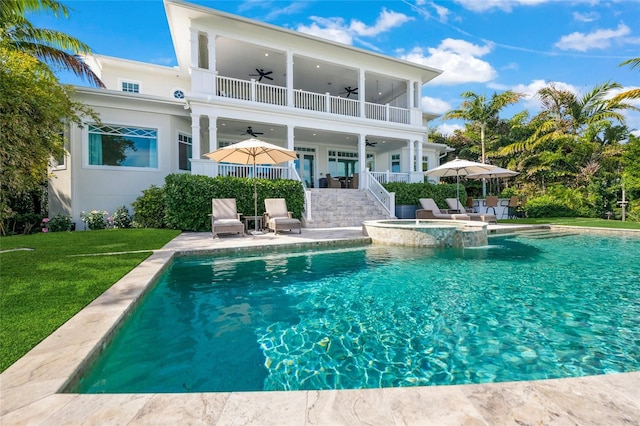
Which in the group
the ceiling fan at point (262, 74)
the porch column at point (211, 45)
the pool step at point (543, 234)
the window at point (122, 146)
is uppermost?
the ceiling fan at point (262, 74)

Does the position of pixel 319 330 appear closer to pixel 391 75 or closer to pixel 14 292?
pixel 14 292

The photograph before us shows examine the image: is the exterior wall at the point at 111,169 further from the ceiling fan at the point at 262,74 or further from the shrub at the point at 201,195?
the ceiling fan at the point at 262,74

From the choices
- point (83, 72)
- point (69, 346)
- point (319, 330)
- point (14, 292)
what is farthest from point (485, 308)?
point (83, 72)

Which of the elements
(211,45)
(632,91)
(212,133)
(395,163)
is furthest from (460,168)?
(211,45)

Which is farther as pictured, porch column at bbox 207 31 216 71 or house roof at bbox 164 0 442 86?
porch column at bbox 207 31 216 71

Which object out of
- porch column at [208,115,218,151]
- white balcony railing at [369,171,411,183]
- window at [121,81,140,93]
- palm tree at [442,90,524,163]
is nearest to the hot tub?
porch column at [208,115,218,151]

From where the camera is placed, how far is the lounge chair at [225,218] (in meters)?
9.09

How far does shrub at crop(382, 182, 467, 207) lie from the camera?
14.4 meters

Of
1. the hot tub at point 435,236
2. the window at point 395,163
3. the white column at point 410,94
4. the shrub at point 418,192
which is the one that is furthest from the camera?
the window at point 395,163

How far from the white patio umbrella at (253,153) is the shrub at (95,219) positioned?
189 inches

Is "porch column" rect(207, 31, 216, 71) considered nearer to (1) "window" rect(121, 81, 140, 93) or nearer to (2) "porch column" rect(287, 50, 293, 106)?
(2) "porch column" rect(287, 50, 293, 106)

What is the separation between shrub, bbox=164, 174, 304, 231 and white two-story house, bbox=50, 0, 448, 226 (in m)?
1.24

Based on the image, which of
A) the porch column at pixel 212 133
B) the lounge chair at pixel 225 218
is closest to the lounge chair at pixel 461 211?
the lounge chair at pixel 225 218

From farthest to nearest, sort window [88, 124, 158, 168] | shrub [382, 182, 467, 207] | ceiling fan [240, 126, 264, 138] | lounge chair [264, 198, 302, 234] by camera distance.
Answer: ceiling fan [240, 126, 264, 138] < shrub [382, 182, 467, 207] < window [88, 124, 158, 168] < lounge chair [264, 198, 302, 234]
